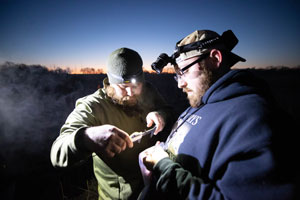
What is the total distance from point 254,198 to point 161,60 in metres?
2.41

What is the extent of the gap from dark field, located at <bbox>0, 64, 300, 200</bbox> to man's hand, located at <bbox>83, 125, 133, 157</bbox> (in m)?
→ 9.48

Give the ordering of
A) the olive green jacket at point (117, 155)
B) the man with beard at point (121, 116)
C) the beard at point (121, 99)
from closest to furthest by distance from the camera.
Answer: the olive green jacket at point (117, 155) < the man with beard at point (121, 116) < the beard at point (121, 99)

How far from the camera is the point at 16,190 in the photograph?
1105 cm

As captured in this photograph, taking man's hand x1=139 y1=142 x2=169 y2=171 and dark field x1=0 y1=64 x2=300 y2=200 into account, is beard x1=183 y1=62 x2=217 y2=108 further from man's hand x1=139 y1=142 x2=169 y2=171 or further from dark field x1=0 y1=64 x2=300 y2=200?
dark field x1=0 y1=64 x2=300 y2=200

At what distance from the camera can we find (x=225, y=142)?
1.24 m

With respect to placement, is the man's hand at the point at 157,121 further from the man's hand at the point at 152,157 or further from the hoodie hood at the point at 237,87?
→ the hoodie hood at the point at 237,87

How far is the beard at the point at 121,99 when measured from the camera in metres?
2.56

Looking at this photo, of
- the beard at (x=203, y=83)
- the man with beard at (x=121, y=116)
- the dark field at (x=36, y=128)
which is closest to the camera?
the beard at (x=203, y=83)

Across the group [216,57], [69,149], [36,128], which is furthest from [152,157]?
[36,128]

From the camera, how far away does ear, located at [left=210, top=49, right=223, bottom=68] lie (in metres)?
1.92

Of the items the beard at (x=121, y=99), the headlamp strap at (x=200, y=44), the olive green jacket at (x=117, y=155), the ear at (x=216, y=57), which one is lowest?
the olive green jacket at (x=117, y=155)

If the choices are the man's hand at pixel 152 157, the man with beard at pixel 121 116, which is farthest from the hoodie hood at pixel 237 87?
the man with beard at pixel 121 116

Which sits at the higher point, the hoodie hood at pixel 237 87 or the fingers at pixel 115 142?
the hoodie hood at pixel 237 87

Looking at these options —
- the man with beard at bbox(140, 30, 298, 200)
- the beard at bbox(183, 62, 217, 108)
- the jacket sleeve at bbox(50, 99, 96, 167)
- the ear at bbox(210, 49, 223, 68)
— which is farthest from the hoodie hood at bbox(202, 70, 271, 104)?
the jacket sleeve at bbox(50, 99, 96, 167)
